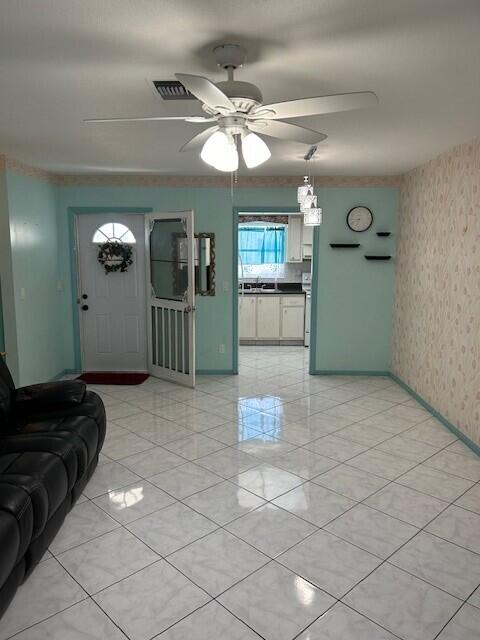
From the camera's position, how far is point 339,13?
1.77 m

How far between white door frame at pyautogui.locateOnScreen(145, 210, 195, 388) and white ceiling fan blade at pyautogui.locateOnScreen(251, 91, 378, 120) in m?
3.19

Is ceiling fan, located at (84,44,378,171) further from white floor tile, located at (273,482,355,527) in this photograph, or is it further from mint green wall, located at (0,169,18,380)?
mint green wall, located at (0,169,18,380)

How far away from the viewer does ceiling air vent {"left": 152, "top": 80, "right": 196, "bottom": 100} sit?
8.11 ft

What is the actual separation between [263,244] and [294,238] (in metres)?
0.67

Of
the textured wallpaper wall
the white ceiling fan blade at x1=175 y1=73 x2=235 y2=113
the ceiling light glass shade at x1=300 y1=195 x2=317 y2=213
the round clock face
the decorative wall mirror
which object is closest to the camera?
the white ceiling fan blade at x1=175 y1=73 x2=235 y2=113

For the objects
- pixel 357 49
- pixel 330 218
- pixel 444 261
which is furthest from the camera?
pixel 330 218

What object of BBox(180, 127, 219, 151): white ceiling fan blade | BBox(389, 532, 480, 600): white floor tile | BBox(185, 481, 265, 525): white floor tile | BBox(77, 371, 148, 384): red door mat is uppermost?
BBox(180, 127, 219, 151): white ceiling fan blade

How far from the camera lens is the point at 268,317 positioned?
7.67 m

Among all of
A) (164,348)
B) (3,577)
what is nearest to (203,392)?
(164,348)

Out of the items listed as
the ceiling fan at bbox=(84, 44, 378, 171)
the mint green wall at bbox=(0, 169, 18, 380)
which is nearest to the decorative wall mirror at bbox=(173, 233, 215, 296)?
the mint green wall at bbox=(0, 169, 18, 380)

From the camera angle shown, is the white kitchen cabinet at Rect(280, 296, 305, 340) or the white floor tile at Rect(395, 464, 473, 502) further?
the white kitchen cabinet at Rect(280, 296, 305, 340)

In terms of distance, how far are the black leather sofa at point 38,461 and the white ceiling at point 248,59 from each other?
1808 mm

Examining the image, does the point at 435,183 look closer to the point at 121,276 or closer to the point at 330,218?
the point at 330,218

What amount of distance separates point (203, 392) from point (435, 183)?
3.19 m
